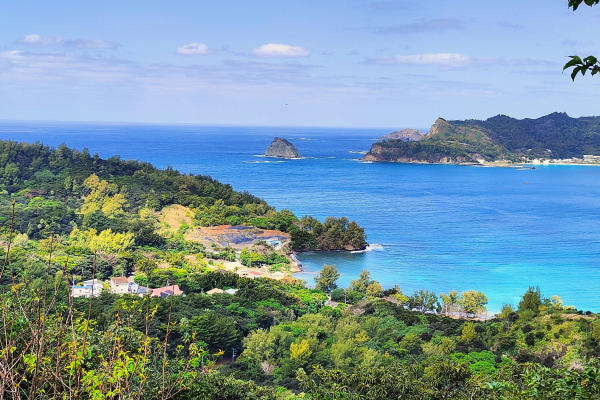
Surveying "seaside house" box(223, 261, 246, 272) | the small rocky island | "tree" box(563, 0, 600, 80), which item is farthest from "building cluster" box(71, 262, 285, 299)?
the small rocky island

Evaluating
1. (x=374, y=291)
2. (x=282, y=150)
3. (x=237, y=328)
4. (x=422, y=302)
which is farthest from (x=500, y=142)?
(x=237, y=328)

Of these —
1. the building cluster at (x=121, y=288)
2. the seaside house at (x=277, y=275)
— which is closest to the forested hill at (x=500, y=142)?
the seaside house at (x=277, y=275)

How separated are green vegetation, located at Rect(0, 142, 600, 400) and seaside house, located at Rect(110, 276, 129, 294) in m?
0.71

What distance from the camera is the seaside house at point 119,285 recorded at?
74.0 ft

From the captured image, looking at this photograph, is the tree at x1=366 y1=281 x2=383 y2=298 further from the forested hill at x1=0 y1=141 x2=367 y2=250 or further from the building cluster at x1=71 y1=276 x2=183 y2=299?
the forested hill at x1=0 y1=141 x2=367 y2=250

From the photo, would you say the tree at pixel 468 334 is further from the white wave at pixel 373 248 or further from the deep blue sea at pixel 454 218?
the white wave at pixel 373 248

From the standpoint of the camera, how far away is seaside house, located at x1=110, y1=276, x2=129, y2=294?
22547 millimetres

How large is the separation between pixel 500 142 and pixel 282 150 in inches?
1932

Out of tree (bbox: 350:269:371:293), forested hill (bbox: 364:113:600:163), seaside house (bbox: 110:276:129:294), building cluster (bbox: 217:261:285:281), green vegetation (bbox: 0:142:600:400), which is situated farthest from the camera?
forested hill (bbox: 364:113:600:163)

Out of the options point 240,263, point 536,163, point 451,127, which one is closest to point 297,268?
point 240,263

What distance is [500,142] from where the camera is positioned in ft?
384

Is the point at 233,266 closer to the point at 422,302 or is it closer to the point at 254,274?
the point at 254,274

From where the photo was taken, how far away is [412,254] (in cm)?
3331

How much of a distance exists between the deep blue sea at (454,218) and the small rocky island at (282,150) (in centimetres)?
987
